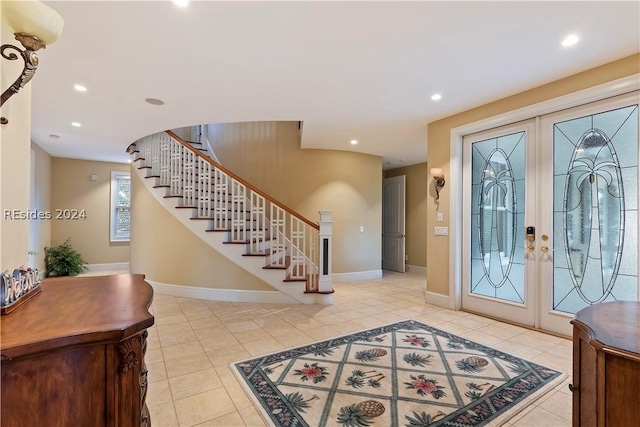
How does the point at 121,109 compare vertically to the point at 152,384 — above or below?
above

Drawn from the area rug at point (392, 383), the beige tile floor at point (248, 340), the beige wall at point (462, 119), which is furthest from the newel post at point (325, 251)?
the beige wall at point (462, 119)

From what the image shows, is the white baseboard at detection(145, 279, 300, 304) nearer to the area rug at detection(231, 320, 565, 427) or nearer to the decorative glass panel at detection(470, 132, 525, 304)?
the area rug at detection(231, 320, 565, 427)

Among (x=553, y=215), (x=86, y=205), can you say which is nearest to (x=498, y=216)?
(x=553, y=215)

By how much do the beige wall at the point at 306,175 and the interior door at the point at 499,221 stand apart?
8.24 ft

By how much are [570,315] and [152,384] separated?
3.88m

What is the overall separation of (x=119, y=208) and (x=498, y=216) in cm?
799

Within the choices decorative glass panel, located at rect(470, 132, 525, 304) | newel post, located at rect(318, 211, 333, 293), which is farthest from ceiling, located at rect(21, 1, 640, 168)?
newel post, located at rect(318, 211, 333, 293)

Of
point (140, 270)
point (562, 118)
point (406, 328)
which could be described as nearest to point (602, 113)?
point (562, 118)

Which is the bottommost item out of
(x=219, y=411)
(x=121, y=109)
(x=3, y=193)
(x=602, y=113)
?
(x=219, y=411)

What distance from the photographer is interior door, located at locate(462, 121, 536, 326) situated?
11.1 ft

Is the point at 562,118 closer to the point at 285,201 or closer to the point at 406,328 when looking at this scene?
the point at 406,328

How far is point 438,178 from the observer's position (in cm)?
423

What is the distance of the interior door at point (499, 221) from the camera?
337 centimetres

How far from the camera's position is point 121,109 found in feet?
12.5
